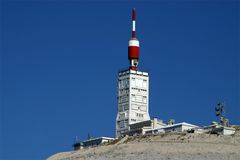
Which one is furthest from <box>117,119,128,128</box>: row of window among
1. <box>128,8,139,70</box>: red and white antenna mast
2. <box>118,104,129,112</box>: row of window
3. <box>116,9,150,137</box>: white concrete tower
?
<box>128,8,139,70</box>: red and white antenna mast

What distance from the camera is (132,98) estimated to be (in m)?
174

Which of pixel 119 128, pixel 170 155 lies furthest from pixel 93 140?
pixel 170 155

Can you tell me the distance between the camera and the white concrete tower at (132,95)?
6806 inches

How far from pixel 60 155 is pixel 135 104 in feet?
80.0

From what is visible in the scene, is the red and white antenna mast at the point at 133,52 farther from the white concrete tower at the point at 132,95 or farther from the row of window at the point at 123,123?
the row of window at the point at 123,123

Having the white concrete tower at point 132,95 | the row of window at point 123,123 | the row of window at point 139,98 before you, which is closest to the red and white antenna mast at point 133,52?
the white concrete tower at point 132,95

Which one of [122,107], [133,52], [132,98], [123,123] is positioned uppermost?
[133,52]

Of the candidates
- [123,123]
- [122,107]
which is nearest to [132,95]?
[122,107]

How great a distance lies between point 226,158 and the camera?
12838 centimetres

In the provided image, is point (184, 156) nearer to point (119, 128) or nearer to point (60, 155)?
point (60, 155)

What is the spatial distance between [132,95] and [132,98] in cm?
62

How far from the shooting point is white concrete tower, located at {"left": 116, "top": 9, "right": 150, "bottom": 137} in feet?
567

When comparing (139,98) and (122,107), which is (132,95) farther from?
(122,107)

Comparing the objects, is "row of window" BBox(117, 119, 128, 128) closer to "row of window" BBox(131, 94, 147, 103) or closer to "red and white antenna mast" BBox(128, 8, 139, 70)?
"row of window" BBox(131, 94, 147, 103)
